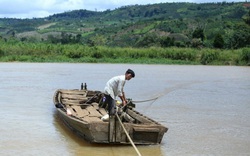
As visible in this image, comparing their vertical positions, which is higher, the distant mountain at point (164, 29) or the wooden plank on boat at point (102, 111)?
the distant mountain at point (164, 29)

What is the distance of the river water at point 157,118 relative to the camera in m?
8.54

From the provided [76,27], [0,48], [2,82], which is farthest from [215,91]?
[76,27]

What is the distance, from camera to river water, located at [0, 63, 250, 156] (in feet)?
28.0

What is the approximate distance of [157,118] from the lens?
12164 mm

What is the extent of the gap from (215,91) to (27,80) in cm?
925

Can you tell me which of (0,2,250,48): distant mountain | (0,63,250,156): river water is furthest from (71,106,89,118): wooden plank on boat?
(0,2,250,48): distant mountain

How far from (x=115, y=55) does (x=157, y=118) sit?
2674 centimetres

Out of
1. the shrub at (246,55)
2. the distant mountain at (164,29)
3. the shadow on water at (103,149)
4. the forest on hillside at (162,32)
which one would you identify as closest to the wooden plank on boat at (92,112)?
the shadow on water at (103,149)

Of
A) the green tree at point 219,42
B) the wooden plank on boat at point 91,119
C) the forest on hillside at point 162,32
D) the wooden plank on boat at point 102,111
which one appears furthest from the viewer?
the green tree at point 219,42

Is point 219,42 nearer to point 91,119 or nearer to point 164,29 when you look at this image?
point 164,29

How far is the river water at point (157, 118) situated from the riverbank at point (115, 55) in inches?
609

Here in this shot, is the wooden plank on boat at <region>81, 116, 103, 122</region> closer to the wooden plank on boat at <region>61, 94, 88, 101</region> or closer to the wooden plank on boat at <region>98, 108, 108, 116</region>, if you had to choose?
the wooden plank on boat at <region>98, 108, 108, 116</region>

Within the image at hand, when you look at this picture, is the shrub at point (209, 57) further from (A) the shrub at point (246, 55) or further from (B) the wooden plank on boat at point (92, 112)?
(B) the wooden plank on boat at point (92, 112)

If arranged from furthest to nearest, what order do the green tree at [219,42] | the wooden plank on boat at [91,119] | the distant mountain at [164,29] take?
the distant mountain at [164,29], the green tree at [219,42], the wooden plank on boat at [91,119]
